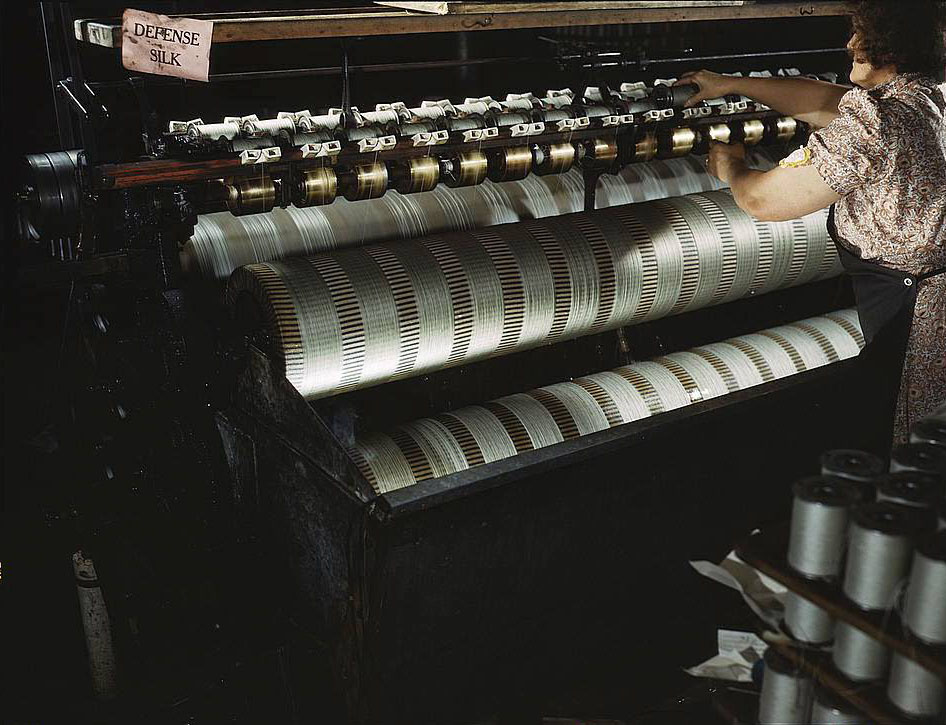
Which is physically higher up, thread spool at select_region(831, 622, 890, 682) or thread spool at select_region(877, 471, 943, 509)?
thread spool at select_region(877, 471, 943, 509)

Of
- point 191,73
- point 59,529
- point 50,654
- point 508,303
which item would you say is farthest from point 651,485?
point 59,529

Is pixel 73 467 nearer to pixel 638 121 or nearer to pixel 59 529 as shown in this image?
pixel 59 529

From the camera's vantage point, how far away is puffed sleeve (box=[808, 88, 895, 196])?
1875mm

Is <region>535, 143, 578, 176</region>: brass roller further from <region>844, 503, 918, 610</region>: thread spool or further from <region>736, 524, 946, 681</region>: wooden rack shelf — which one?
<region>844, 503, 918, 610</region>: thread spool

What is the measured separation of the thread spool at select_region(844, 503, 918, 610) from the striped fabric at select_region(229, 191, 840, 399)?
1030mm

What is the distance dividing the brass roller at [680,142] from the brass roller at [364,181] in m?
0.76

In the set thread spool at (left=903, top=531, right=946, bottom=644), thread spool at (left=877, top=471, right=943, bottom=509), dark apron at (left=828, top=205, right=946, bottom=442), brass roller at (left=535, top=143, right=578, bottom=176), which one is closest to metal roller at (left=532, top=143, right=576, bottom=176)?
brass roller at (left=535, top=143, right=578, bottom=176)

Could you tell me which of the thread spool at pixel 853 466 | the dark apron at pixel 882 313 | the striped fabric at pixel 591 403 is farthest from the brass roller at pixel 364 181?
the thread spool at pixel 853 466

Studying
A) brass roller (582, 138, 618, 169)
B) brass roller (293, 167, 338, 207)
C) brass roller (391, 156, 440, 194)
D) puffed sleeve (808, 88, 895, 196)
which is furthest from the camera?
brass roller (582, 138, 618, 169)

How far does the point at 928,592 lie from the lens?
1.17 meters

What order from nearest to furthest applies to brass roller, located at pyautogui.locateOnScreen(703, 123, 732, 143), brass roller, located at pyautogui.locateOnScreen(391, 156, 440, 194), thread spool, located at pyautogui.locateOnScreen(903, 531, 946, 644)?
1. thread spool, located at pyautogui.locateOnScreen(903, 531, 946, 644)
2. brass roller, located at pyautogui.locateOnScreen(391, 156, 440, 194)
3. brass roller, located at pyautogui.locateOnScreen(703, 123, 732, 143)

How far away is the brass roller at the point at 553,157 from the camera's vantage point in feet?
7.41

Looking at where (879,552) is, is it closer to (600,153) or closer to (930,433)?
(930,433)

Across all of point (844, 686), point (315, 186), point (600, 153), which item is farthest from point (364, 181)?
point (844, 686)
